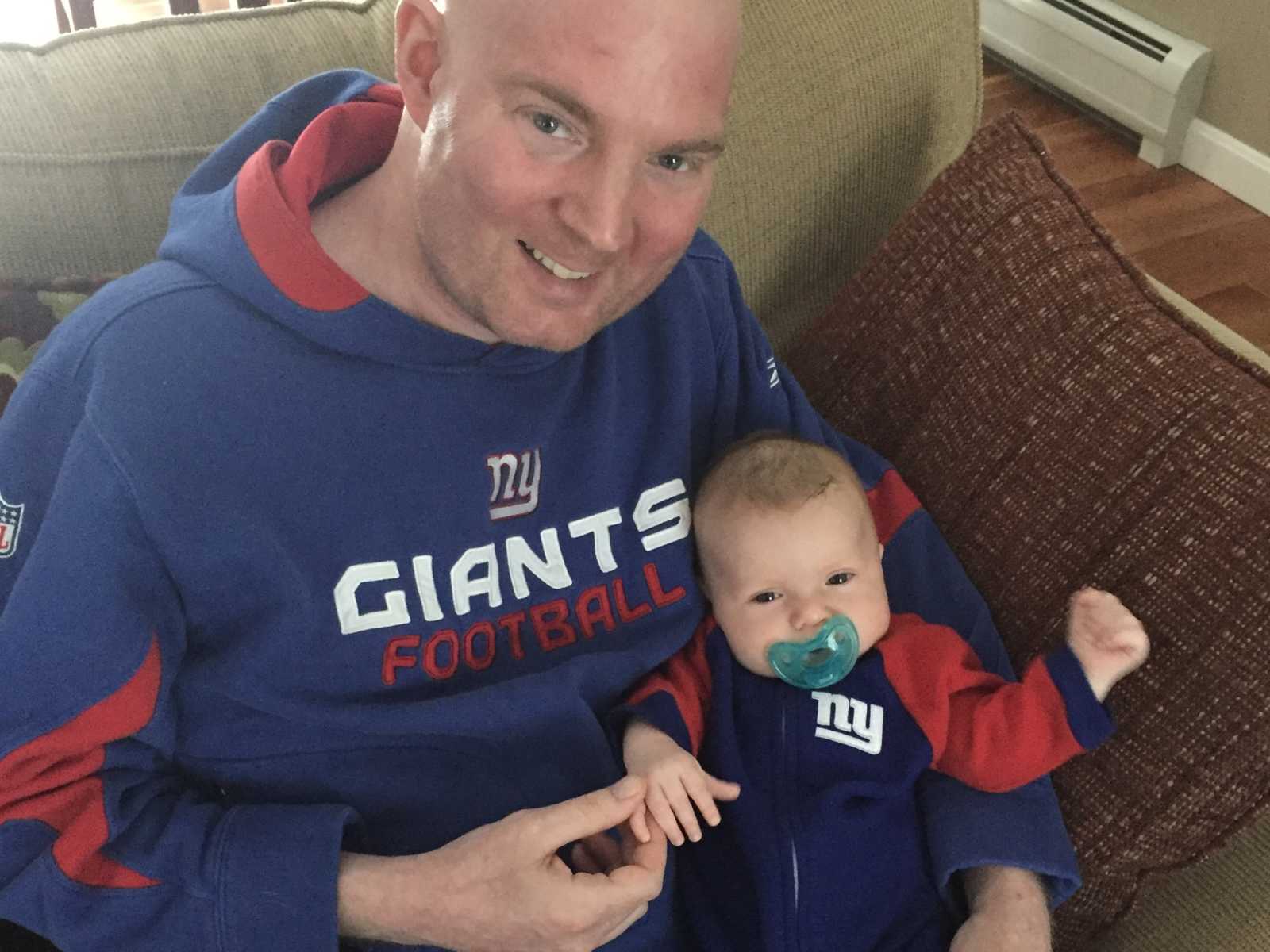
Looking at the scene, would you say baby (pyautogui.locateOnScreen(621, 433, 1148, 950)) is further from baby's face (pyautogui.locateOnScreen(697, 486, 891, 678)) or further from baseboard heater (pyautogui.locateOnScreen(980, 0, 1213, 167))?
baseboard heater (pyautogui.locateOnScreen(980, 0, 1213, 167))

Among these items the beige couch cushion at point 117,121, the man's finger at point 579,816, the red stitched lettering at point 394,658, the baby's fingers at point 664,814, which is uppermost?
the beige couch cushion at point 117,121

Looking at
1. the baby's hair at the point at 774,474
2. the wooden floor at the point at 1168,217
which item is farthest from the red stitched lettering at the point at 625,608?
the wooden floor at the point at 1168,217

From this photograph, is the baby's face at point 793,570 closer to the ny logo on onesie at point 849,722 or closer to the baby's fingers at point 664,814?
the ny logo on onesie at point 849,722

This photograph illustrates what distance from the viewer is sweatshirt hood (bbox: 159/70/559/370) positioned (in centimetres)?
98

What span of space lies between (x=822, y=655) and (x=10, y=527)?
0.70 m

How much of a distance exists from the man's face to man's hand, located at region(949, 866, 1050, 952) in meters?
0.60

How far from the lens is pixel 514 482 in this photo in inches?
42.2

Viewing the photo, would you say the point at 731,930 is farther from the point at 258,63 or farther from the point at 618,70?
the point at 258,63

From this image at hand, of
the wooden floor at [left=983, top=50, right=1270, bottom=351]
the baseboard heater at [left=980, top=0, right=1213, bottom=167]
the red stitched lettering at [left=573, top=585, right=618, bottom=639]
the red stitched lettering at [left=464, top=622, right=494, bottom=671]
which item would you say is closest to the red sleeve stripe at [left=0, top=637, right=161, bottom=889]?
the red stitched lettering at [left=464, top=622, right=494, bottom=671]

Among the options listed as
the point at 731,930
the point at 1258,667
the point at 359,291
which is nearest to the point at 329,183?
the point at 359,291

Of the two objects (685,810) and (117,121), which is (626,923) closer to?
(685,810)

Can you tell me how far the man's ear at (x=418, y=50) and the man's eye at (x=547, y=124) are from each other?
0.11 meters

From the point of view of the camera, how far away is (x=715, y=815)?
998 mm

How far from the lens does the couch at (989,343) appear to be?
3.32 ft
